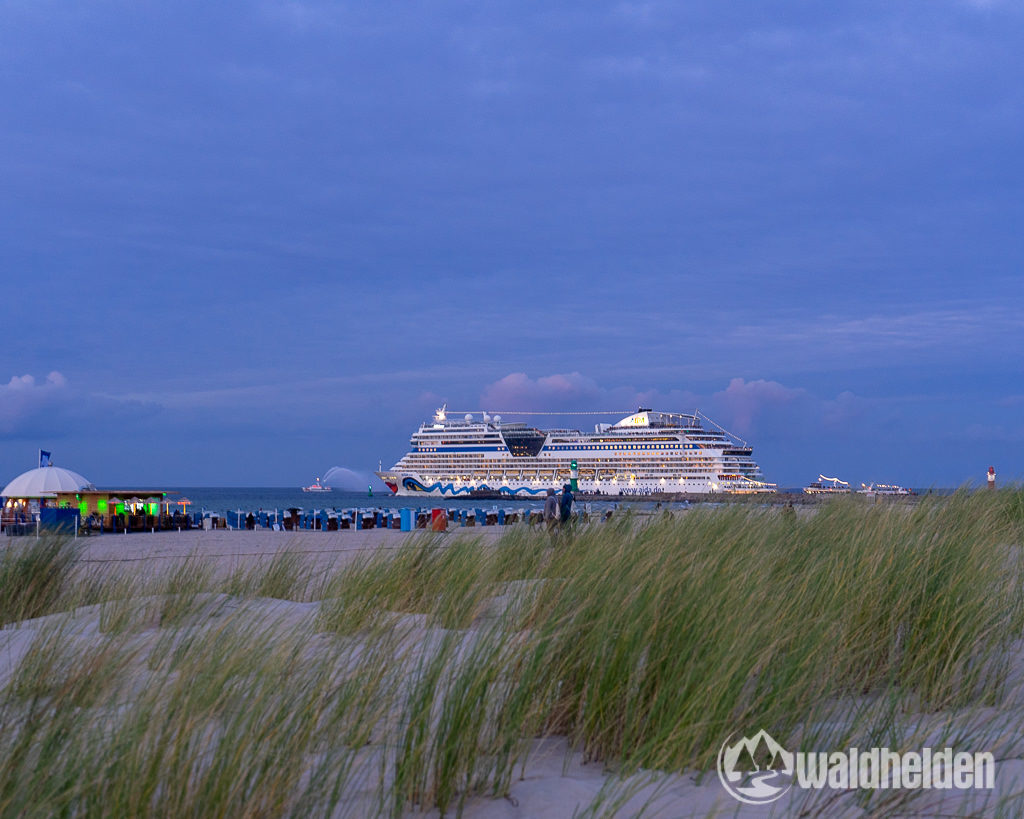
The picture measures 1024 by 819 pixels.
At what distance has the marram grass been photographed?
7.10ft

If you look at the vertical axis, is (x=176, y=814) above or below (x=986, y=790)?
above

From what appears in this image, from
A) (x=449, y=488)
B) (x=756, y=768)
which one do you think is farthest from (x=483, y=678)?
(x=449, y=488)

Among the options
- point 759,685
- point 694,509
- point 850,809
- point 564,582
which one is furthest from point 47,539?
point 850,809

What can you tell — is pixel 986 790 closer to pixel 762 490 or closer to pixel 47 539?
pixel 47 539

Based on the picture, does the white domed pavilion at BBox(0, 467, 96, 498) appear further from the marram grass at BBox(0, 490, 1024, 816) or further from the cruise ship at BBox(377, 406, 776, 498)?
the cruise ship at BBox(377, 406, 776, 498)

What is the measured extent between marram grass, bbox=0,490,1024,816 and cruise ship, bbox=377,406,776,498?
73.2m

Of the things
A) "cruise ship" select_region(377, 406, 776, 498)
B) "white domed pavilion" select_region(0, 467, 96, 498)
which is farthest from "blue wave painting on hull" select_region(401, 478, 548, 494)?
"white domed pavilion" select_region(0, 467, 96, 498)

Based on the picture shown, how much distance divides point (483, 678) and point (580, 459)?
271 ft

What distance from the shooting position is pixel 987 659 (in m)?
3.58

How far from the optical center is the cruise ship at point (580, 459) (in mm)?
81375

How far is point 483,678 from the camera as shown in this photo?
2.57 metres

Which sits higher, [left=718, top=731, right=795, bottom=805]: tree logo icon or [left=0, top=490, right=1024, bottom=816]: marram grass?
[left=0, top=490, right=1024, bottom=816]: marram grass

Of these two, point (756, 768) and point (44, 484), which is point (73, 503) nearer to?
point (44, 484)

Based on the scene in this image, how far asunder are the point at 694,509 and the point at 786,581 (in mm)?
3594
